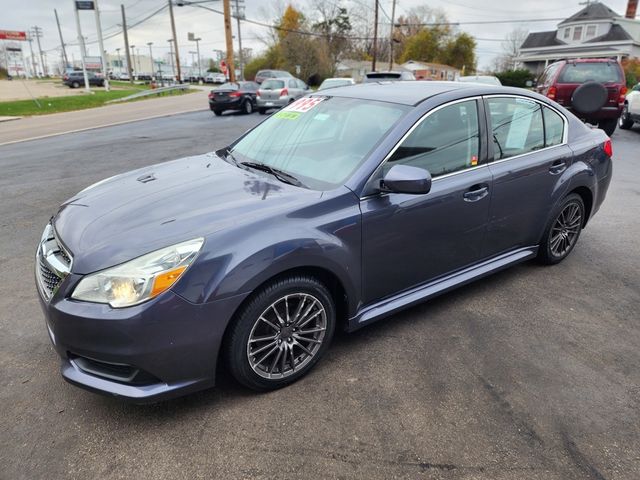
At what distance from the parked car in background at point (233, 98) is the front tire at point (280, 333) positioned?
62.3ft

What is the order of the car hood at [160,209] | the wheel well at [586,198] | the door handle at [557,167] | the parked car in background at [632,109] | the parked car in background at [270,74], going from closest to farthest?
the car hood at [160,209] → the door handle at [557,167] → the wheel well at [586,198] → the parked car in background at [632,109] → the parked car in background at [270,74]

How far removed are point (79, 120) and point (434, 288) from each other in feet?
62.8

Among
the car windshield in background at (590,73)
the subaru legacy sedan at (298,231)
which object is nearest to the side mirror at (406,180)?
the subaru legacy sedan at (298,231)

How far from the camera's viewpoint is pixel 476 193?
3352mm

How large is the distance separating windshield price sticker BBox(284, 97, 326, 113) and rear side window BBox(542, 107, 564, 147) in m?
1.91

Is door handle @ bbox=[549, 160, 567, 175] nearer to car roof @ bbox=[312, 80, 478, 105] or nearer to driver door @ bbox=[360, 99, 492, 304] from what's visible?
driver door @ bbox=[360, 99, 492, 304]

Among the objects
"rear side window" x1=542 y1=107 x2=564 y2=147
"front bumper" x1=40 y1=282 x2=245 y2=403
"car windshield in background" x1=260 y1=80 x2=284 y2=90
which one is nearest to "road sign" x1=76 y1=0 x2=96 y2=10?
"car windshield in background" x1=260 y1=80 x2=284 y2=90

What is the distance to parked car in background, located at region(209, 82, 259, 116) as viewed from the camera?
20234 mm

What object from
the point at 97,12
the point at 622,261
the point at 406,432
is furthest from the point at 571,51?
the point at 406,432

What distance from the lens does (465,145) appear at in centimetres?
338

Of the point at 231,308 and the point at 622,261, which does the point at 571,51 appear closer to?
the point at 622,261

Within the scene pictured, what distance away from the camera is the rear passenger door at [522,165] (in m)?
3.55

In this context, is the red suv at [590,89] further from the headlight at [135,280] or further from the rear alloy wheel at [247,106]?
the rear alloy wheel at [247,106]

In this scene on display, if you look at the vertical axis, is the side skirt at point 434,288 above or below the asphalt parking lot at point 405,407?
above
